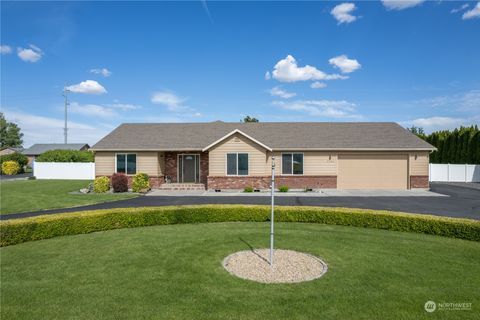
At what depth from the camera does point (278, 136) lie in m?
27.9

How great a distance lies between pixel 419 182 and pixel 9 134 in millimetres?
111303

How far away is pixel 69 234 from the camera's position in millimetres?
11547

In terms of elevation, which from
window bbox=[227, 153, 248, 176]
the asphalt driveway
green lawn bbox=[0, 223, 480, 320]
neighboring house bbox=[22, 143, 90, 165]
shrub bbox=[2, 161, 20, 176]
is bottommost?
green lawn bbox=[0, 223, 480, 320]

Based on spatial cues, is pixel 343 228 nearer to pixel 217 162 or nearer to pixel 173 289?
pixel 173 289

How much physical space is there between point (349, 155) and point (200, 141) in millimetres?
13015

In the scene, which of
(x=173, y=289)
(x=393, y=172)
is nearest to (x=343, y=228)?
(x=173, y=289)

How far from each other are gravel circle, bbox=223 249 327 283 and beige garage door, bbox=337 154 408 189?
1793 centimetres

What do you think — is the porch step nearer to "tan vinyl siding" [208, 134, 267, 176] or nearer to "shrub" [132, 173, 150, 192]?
"tan vinyl siding" [208, 134, 267, 176]

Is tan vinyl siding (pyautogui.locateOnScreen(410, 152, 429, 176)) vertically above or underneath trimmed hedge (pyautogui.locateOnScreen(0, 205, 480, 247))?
above

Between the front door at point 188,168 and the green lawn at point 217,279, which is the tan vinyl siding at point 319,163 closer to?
the front door at point 188,168

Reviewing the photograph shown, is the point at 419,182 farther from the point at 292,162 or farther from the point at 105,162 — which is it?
the point at 105,162

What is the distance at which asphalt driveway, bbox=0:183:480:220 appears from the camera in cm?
1631

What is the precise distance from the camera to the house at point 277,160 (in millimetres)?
24688

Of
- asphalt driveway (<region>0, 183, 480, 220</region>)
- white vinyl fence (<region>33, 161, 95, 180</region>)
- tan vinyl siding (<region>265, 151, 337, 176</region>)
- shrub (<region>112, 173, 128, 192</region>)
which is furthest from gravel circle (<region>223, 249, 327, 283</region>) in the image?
white vinyl fence (<region>33, 161, 95, 180</region>)
